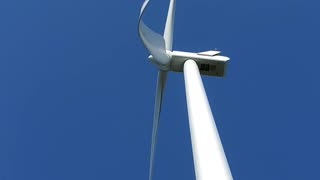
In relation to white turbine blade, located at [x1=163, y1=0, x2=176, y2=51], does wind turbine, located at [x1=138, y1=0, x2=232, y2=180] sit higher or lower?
lower

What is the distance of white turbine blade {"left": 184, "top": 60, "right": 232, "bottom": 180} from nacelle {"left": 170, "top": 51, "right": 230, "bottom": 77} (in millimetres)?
6154

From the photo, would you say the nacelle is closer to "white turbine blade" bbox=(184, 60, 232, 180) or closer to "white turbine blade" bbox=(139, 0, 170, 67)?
"white turbine blade" bbox=(139, 0, 170, 67)

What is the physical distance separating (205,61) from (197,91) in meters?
6.70

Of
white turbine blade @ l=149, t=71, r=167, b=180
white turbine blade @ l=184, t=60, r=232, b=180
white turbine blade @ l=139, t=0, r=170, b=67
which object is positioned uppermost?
white turbine blade @ l=139, t=0, r=170, b=67

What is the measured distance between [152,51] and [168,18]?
4147mm

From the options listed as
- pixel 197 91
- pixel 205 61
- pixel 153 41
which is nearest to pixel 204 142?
pixel 197 91

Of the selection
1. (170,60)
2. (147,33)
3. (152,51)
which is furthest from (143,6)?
(170,60)

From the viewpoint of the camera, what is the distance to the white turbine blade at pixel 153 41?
10.5 m

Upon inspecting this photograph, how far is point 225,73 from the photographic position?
1648 cm

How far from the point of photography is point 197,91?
9789 millimetres

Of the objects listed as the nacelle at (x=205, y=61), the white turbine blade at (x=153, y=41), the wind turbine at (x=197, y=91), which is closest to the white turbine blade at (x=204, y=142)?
the wind turbine at (x=197, y=91)

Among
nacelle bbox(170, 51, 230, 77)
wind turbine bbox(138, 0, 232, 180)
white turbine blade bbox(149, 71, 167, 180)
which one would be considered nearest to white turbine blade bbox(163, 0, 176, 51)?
wind turbine bbox(138, 0, 232, 180)

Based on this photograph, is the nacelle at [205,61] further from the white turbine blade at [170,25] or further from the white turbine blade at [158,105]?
the white turbine blade at [158,105]

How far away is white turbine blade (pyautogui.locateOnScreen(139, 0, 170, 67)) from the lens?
10.5m
